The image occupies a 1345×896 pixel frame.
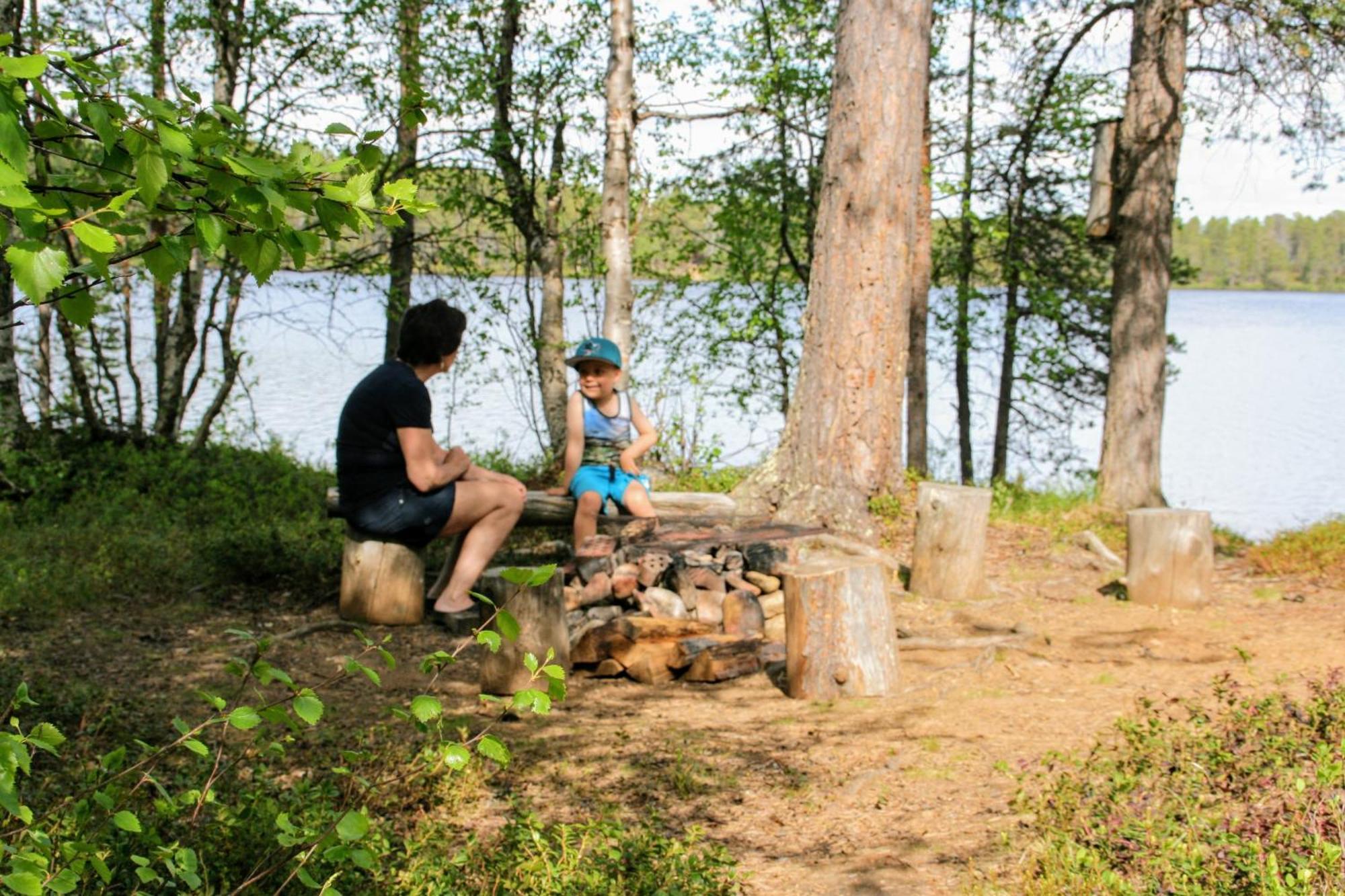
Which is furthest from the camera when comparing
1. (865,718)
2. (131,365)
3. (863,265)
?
(131,365)

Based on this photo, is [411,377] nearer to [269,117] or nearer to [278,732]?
[278,732]

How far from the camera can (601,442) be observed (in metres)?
7.45

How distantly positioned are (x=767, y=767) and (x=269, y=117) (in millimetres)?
8264

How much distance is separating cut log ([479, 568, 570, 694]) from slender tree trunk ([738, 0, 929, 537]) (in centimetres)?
332

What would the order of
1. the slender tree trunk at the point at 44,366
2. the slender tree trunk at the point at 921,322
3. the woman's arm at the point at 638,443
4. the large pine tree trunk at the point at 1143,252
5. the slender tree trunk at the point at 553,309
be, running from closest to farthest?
1. the woman's arm at the point at 638,443
2. the large pine tree trunk at the point at 1143,252
3. the slender tree trunk at the point at 44,366
4. the slender tree trunk at the point at 553,309
5. the slender tree trunk at the point at 921,322

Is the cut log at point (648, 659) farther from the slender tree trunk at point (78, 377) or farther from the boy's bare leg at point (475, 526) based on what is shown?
the slender tree trunk at point (78, 377)

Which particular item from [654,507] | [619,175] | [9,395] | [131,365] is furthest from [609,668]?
[131,365]

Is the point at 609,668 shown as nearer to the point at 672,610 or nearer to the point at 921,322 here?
the point at 672,610


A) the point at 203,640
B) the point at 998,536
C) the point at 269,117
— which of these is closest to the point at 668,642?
the point at 203,640

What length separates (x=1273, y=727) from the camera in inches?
174

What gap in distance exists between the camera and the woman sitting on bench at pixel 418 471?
635 cm

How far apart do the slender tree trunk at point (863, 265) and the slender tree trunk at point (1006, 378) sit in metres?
10.3

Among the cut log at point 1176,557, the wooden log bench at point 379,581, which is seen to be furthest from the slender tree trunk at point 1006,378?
the wooden log bench at point 379,581

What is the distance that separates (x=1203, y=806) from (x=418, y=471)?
4202 mm
